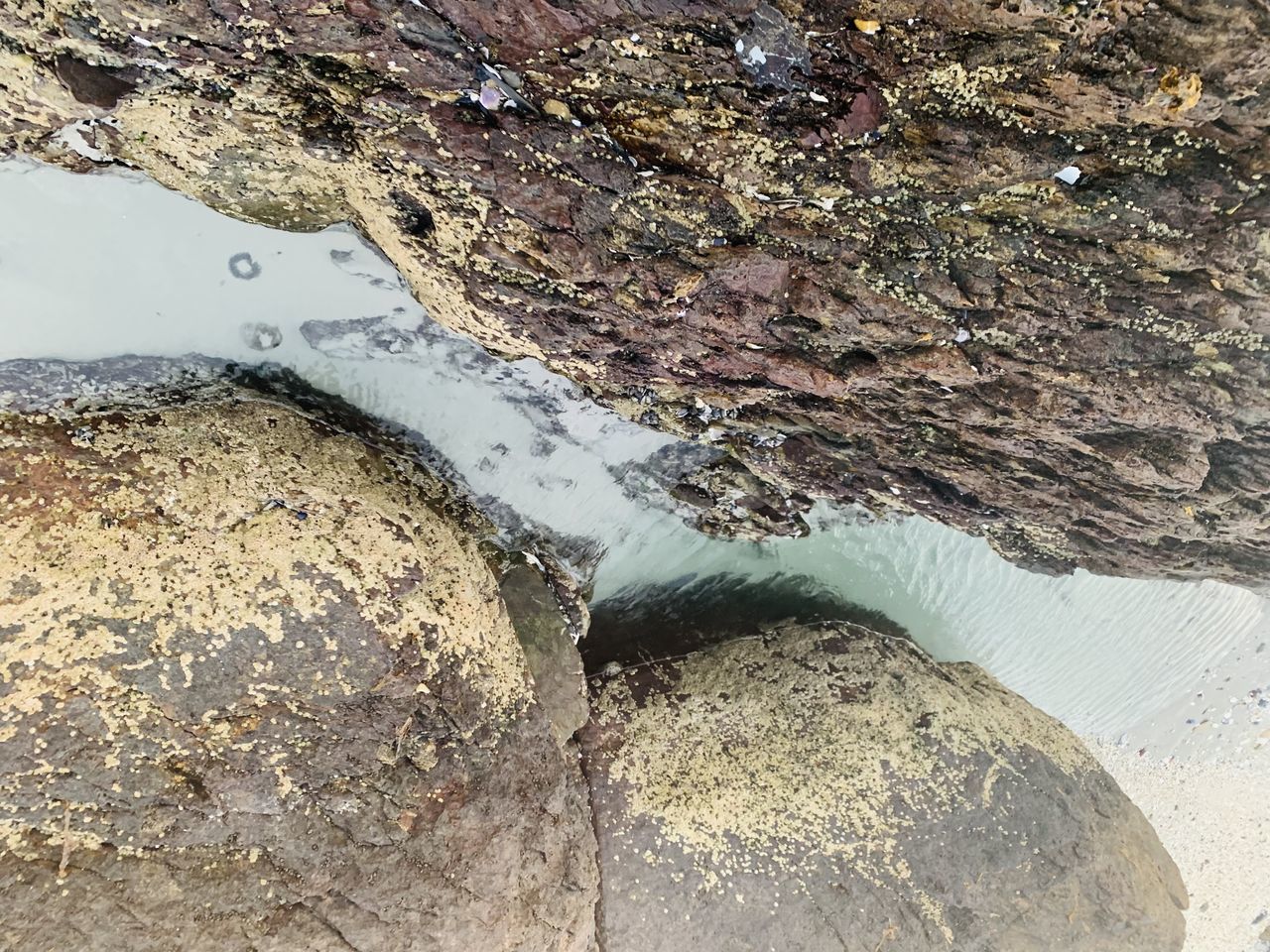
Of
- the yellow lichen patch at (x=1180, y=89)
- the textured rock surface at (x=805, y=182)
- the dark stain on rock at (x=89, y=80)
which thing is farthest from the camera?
the dark stain on rock at (x=89, y=80)

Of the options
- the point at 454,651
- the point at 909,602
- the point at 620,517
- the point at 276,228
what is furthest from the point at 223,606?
the point at 909,602

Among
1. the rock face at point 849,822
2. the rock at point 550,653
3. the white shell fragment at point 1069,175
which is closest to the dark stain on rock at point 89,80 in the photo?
the rock at point 550,653

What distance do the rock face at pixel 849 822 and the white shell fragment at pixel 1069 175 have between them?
2236 mm

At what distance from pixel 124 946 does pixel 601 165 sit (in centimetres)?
206

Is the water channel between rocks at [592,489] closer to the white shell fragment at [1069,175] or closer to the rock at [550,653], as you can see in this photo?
the rock at [550,653]

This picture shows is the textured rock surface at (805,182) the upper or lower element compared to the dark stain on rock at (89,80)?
upper

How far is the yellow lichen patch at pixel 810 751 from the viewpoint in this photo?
291 cm

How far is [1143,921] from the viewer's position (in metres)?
3.08

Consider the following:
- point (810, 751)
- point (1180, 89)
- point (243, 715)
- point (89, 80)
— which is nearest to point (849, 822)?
point (810, 751)

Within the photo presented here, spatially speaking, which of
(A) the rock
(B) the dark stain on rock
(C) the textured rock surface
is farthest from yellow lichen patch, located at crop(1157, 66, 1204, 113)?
(A) the rock

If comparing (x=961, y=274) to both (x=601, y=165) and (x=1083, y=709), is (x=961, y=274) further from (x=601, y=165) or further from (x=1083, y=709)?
(x=1083, y=709)

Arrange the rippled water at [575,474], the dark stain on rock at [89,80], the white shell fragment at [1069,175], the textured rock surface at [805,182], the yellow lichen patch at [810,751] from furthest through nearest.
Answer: the yellow lichen patch at [810,751] → the rippled water at [575,474] → the dark stain on rock at [89,80] → the white shell fragment at [1069,175] → the textured rock surface at [805,182]

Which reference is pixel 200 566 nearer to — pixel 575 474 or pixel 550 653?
pixel 550 653

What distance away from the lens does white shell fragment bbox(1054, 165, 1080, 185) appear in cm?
156
